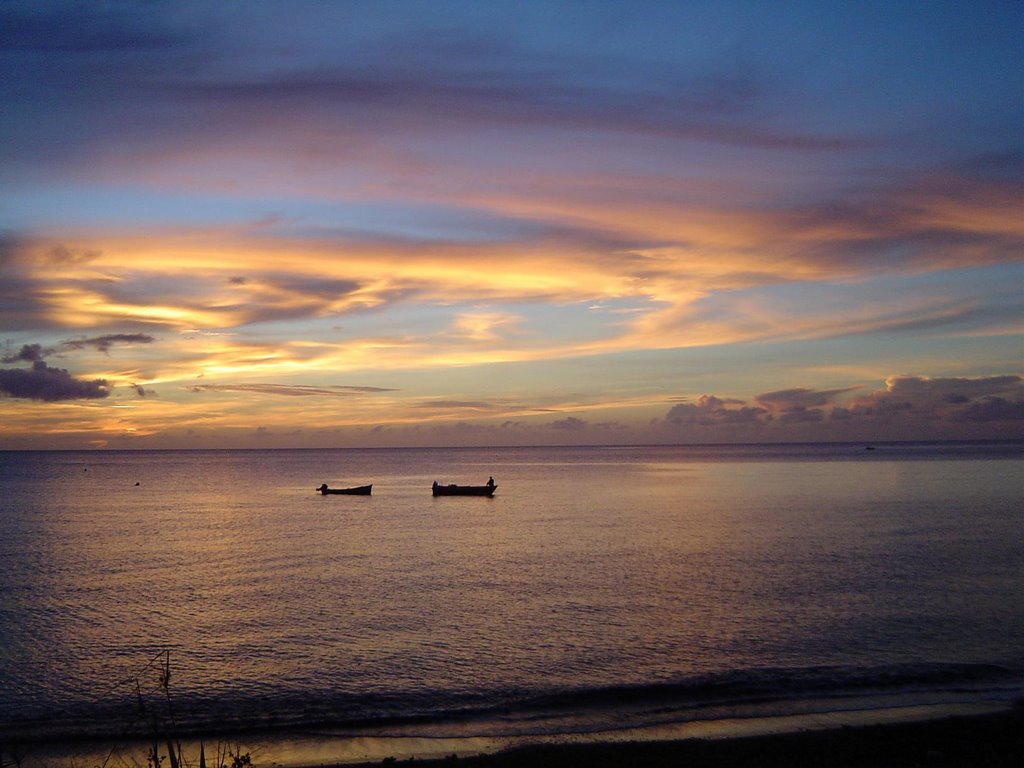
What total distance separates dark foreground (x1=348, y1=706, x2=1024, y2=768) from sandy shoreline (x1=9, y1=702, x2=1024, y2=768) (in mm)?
23

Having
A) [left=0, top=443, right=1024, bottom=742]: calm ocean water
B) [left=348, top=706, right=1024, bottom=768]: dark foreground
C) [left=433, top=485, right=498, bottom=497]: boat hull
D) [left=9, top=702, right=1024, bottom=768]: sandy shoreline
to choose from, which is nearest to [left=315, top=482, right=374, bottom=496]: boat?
[left=433, top=485, right=498, bottom=497]: boat hull

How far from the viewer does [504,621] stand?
3272cm

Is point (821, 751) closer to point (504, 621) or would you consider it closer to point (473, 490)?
point (504, 621)

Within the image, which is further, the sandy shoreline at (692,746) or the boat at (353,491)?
the boat at (353,491)

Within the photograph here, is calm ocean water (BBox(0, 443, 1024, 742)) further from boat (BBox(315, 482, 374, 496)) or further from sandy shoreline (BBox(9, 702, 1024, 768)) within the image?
boat (BBox(315, 482, 374, 496))

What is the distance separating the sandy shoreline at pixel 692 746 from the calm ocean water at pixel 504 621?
972 mm

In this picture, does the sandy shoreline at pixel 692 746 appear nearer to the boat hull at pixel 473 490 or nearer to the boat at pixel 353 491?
the boat hull at pixel 473 490

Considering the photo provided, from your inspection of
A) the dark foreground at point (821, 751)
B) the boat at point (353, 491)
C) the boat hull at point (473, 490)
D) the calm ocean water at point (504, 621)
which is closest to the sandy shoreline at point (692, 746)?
the dark foreground at point (821, 751)

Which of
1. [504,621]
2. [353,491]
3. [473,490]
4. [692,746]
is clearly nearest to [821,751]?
[692,746]

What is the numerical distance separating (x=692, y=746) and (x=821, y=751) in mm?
2880

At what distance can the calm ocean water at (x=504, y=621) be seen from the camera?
916 inches

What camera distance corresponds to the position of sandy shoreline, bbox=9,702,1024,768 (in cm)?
1748

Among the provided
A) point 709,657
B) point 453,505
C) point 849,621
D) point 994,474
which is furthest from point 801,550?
point 994,474

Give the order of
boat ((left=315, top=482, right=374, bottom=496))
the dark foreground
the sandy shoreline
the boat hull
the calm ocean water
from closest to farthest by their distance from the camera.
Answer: the dark foreground
the sandy shoreline
the calm ocean water
the boat hull
boat ((left=315, top=482, right=374, bottom=496))
